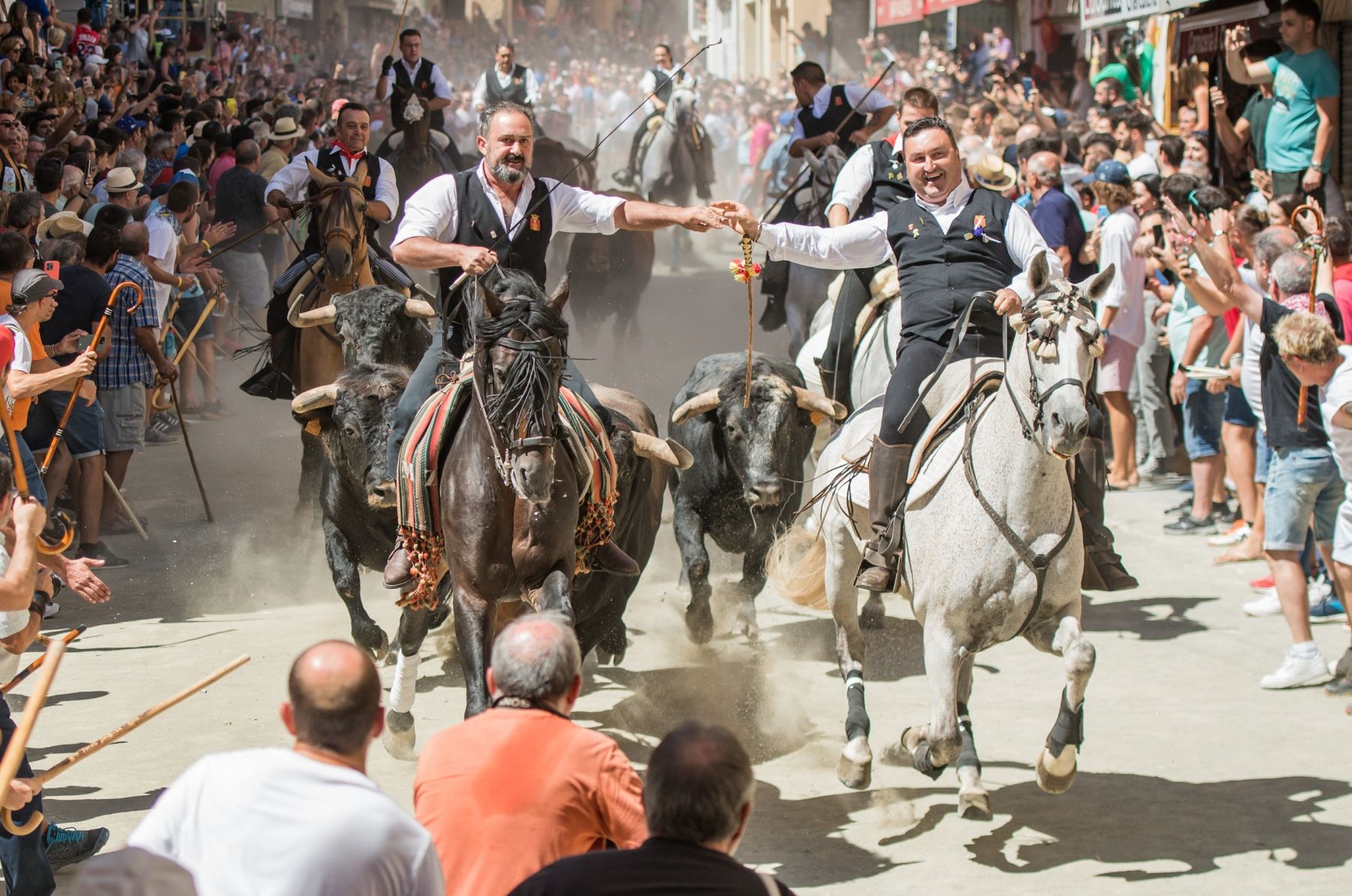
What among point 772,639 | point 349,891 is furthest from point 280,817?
point 772,639

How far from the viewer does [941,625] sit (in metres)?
6.27

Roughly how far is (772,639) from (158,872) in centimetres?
723

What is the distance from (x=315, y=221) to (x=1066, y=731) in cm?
738

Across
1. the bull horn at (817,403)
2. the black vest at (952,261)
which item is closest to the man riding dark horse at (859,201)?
the black vest at (952,261)

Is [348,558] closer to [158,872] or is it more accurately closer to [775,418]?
[775,418]

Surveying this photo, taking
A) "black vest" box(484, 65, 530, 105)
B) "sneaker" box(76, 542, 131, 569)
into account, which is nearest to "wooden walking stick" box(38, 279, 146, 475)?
"sneaker" box(76, 542, 131, 569)

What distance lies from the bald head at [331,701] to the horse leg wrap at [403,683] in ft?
12.6

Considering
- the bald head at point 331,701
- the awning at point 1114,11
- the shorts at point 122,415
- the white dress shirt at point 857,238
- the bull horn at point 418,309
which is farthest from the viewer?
the awning at point 1114,11

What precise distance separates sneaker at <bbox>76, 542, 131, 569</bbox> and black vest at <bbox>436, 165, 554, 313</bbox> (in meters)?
5.17

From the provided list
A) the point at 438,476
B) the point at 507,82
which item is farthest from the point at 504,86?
the point at 438,476

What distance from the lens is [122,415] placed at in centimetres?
1156

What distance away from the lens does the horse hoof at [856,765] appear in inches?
264

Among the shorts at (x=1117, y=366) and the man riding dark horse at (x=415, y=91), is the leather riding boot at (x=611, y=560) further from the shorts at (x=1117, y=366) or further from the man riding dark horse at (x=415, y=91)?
the man riding dark horse at (x=415, y=91)

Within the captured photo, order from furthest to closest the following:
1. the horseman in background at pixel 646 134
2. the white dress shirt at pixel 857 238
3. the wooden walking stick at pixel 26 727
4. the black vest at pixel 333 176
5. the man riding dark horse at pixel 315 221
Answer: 1. the horseman in background at pixel 646 134
2. the black vest at pixel 333 176
3. the man riding dark horse at pixel 315 221
4. the white dress shirt at pixel 857 238
5. the wooden walking stick at pixel 26 727
